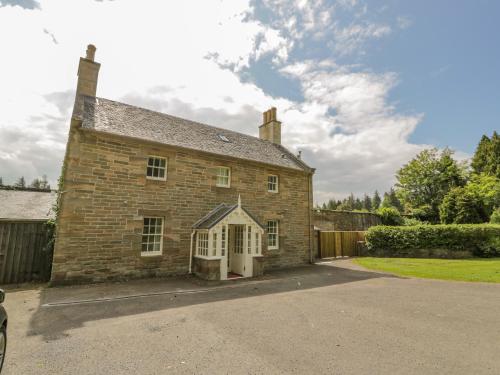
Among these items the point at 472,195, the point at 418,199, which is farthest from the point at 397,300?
the point at 418,199

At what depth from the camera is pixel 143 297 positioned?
8578 millimetres

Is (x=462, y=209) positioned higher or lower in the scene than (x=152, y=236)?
higher

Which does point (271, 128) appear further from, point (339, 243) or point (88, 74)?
point (88, 74)

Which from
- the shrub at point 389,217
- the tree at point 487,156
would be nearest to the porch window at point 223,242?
the shrub at point 389,217

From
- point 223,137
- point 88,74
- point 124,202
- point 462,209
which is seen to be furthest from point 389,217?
point 88,74

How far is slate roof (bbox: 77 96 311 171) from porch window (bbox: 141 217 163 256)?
381 cm

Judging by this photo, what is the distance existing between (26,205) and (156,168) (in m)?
7.90

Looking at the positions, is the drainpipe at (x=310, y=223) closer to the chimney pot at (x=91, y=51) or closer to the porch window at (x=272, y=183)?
the porch window at (x=272, y=183)

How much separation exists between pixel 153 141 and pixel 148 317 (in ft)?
26.2

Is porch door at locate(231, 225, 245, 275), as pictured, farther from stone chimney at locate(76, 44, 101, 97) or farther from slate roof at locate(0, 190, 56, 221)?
stone chimney at locate(76, 44, 101, 97)

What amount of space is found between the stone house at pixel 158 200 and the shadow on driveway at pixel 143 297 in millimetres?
1149

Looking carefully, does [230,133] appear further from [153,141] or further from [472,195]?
[472,195]

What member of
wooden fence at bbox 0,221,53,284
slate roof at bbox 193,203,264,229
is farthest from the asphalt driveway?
slate roof at bbox 193,203,264,229

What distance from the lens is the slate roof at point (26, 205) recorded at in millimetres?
12164
